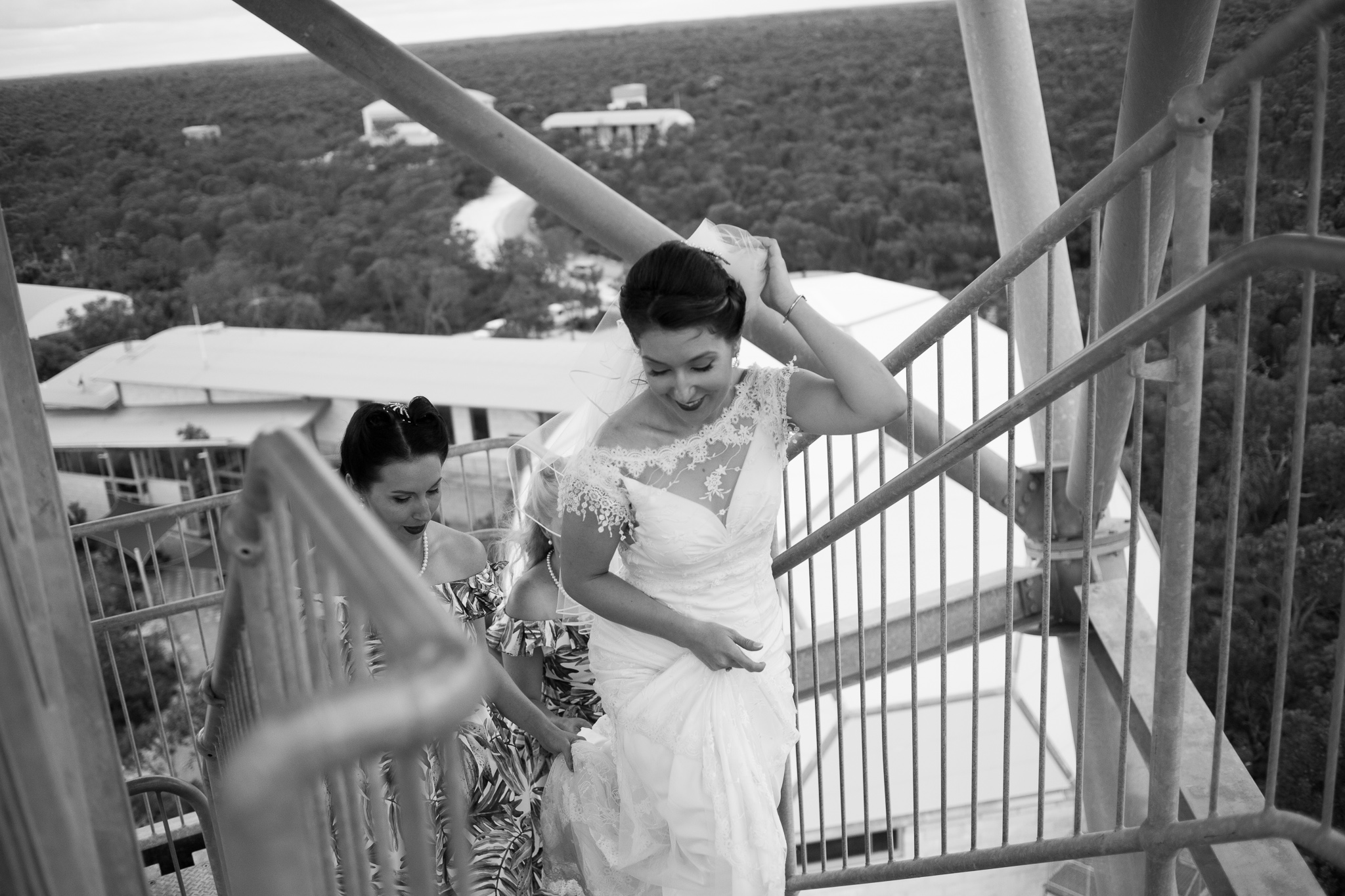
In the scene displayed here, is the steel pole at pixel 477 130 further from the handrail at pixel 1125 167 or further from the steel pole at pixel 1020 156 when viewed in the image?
the steel pole at pixel 1020 156

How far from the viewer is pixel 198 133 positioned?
35.7 m

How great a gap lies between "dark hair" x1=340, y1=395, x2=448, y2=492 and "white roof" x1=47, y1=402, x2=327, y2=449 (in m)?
26.3

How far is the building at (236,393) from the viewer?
2681 centimetres

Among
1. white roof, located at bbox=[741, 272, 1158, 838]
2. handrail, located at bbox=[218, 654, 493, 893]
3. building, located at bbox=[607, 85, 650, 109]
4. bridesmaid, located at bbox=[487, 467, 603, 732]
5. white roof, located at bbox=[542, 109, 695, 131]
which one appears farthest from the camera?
building, located at bbox=[607, 85, 650, 109]

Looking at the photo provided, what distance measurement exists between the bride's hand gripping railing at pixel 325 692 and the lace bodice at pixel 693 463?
988 millimetres

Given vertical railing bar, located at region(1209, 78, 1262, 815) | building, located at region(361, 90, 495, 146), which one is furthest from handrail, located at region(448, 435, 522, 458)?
building, located at region(361, 90, 495, 146)

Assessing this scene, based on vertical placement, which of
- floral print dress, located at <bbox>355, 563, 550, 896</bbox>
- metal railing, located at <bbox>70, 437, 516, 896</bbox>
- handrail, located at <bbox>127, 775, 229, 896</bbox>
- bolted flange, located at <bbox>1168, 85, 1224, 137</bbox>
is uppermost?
bolted flange, located at <bbox>1168, 85, 1224, 137</bbox>

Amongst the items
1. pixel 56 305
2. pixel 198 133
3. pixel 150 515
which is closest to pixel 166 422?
pixel 56 305

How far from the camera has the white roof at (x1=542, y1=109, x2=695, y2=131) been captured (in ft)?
147

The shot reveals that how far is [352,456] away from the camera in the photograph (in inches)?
101

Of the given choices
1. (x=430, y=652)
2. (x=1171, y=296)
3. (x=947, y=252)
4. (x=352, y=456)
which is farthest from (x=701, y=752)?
(x=947, y=252)

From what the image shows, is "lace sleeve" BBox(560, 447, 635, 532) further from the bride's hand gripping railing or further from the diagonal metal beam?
Answer: the diagonal metal beam

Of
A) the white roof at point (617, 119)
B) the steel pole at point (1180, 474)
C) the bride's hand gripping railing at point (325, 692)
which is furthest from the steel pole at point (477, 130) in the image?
the white roof at point (617, 119)

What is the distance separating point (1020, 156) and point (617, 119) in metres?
43.3
